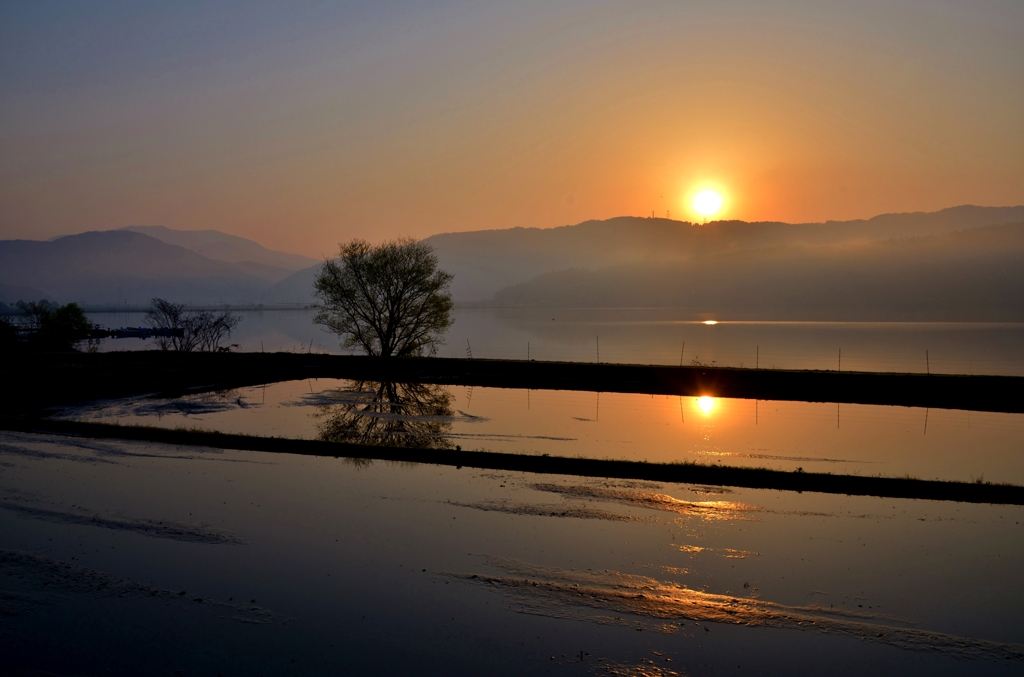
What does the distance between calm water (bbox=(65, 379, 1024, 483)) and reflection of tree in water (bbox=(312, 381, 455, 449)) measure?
76 millimetres

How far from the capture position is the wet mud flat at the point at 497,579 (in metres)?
10.7

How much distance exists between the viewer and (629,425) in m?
31.5

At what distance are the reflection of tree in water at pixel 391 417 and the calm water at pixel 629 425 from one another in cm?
Answer: 8

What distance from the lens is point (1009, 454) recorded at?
25438 mm

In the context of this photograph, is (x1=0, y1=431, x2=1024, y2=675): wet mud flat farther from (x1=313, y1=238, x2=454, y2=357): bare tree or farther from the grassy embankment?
(x1=313, y1=238, x2=454, y2=357): bare tree

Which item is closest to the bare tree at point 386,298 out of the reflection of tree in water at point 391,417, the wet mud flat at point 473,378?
the wet mud flat at point 473,378

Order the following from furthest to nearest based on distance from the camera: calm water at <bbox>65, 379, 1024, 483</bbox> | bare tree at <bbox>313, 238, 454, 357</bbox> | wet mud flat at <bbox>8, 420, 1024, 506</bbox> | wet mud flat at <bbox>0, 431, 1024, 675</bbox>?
bare tree at <bbox>313, 238, 454, 357</bbox> → calm water at <bbox>65, 379, 1024, 483</bbox> → wet mud flat at <bbox>8, 420, 1024, 506</bbox> → wet mud flat at <bbox>0, 431, 1024, 675</bbox>

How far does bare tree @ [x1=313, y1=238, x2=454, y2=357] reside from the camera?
201 ft

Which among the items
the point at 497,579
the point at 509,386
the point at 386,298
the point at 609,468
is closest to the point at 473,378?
the point at 509,386

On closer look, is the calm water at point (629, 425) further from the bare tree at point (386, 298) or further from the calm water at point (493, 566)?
the bare tree at point (386, 298)

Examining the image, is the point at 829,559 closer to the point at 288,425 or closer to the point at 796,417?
the point at 796,417

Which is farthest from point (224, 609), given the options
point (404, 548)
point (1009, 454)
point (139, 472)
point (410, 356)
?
point (410, 356)

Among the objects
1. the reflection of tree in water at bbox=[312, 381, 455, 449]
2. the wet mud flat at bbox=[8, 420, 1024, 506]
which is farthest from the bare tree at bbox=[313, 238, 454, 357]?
the wet mud flat at bbox=[8, 420, 1024, 506]

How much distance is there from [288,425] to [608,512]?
18500mm
